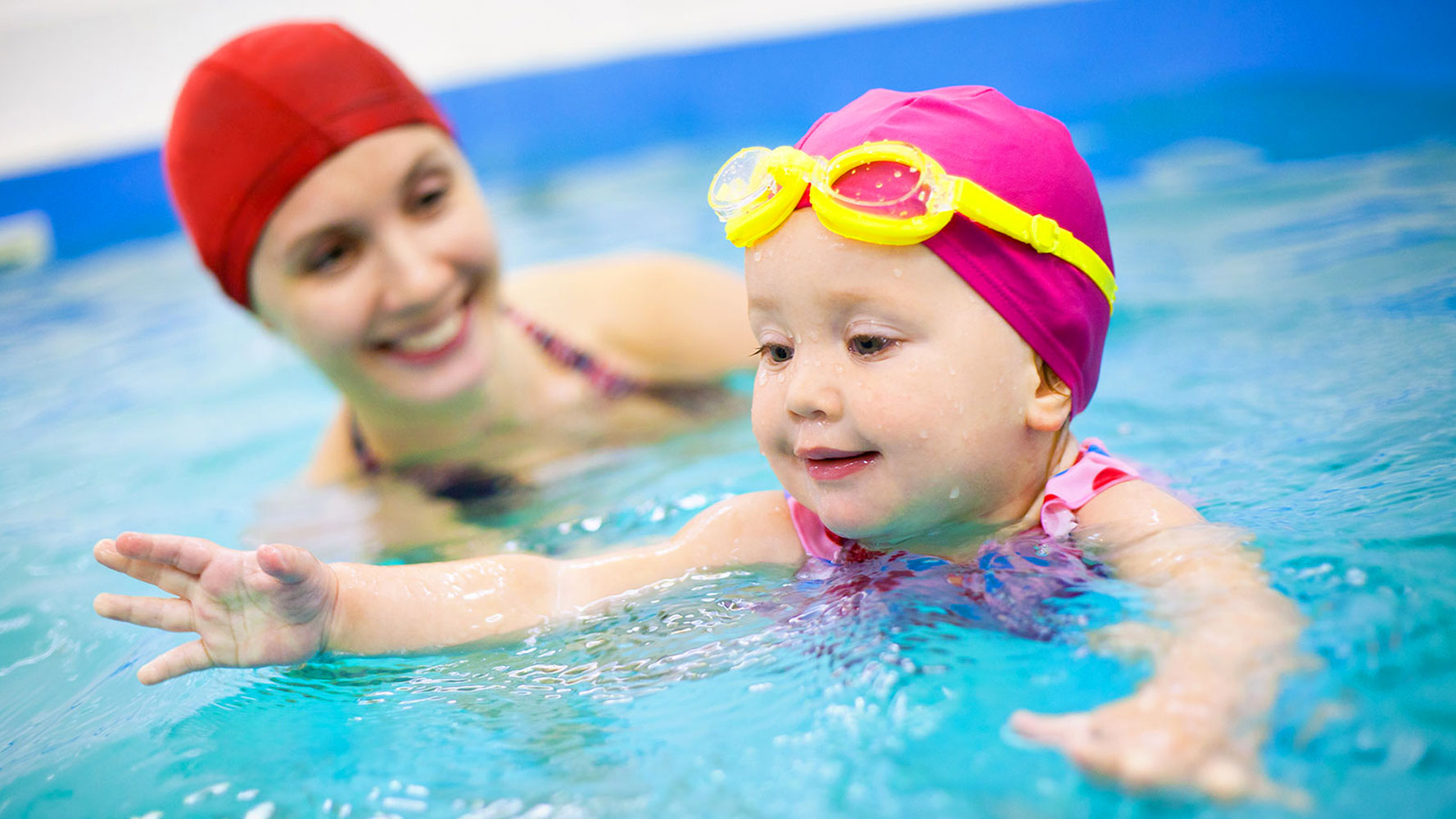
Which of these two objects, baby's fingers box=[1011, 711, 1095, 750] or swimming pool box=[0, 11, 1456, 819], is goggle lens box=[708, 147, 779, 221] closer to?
swimming pool box=[0, 11, 1456, 819]

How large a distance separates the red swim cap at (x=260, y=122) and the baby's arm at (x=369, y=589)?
1252 mm

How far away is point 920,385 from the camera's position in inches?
69.9

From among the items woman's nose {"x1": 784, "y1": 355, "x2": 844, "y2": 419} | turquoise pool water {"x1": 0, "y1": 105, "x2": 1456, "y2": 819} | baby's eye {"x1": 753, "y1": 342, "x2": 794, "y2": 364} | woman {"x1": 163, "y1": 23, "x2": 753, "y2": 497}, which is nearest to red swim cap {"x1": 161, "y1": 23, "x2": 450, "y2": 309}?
woman {"x1": 163, "y1": 23, "x2": 753, "y2": 497}

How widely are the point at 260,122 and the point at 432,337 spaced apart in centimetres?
69

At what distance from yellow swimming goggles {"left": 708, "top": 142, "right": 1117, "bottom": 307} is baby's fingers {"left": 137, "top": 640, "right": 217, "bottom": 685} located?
1.10 meters

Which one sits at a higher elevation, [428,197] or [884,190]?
[884,190]

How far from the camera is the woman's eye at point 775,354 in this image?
1.90 meters

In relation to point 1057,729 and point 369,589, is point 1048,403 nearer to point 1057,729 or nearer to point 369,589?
point 1057,729

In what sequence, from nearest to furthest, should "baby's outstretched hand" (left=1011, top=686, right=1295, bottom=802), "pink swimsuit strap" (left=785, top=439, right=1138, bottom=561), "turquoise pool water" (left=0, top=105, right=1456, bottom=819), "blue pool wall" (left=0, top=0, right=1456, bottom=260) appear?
"baby's outstretched hand" (left=1011, top=686, right=1295, bottom=802), "turquoise pool water" (left=0, top=105, right=1456, bottom=819), "pink swimsuit strap" (left=785, top=439, right=1138, bottom=561), "blue pool wall" (left=0, top=0, right=1456, bottom=260)

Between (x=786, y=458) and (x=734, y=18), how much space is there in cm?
754

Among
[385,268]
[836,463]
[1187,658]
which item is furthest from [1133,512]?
[385,268]

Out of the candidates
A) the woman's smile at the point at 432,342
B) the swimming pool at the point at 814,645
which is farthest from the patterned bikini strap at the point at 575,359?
the woman's smile at the point at 432,342

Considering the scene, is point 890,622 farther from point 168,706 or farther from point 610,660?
point 168,706

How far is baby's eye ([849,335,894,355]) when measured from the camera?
5.90 feet
